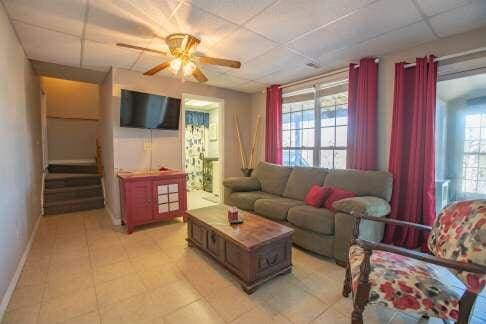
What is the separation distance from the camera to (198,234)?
2.50 metres

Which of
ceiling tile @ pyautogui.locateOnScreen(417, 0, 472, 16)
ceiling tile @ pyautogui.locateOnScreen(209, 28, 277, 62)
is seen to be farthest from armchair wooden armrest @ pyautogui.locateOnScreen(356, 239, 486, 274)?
ceiling tile @ pyautogui.locateOnScreen(209, 28, 277, 62)

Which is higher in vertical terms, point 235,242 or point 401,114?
point 401,114

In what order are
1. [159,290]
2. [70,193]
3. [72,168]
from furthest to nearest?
[72,168], [70,193], [159,290]

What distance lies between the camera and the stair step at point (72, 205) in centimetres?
393

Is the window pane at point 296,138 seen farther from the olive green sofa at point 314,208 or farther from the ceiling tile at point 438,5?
the ceiling tile at point 438,5

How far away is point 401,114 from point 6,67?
3946 mm

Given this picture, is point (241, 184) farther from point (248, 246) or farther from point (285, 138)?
point (248, 246)

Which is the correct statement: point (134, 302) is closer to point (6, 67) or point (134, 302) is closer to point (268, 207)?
point (268, 207)

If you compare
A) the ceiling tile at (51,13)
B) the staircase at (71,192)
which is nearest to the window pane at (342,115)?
the ceiling tile at (51,13)

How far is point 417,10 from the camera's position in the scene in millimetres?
1896

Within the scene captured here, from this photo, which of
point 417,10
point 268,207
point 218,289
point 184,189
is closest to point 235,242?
point 218,289

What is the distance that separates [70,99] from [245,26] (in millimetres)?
5379

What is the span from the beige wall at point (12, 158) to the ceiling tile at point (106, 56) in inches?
24.7

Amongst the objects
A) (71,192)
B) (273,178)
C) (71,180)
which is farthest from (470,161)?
(71,180)
